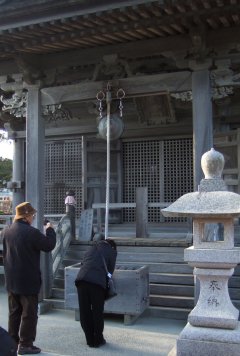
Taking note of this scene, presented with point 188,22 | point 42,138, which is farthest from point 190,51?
point 42,138

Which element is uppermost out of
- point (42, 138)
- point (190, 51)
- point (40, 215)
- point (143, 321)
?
point (190, 51)

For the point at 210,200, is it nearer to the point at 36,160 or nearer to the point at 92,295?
the point at 92,295

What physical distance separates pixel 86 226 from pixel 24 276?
456 centimetres

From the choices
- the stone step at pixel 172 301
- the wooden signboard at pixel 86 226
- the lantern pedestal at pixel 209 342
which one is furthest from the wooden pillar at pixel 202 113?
the wooden signboard at pixel 86 226

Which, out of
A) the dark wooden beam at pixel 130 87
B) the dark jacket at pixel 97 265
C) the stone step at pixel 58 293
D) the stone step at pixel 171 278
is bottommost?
the stone step at pixel 58 293

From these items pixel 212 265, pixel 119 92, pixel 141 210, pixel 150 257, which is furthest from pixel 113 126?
pixel 212 265

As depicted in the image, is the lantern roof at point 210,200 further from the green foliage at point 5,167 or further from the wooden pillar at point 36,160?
the green foliage at point 5,167

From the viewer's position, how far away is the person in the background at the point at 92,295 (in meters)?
5.87

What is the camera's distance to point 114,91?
7.59 m

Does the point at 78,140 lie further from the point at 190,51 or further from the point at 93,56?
the point at 190,51

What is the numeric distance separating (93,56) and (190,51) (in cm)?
172

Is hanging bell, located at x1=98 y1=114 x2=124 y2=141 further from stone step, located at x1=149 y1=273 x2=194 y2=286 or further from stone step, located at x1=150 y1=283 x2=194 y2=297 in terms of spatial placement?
stone step, located at x1=150 y1=283 x2=194 y2=297

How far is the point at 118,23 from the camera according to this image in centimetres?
666

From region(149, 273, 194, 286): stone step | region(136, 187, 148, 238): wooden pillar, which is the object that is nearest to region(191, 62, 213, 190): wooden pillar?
region(149, 273, 194, 286): stone step
